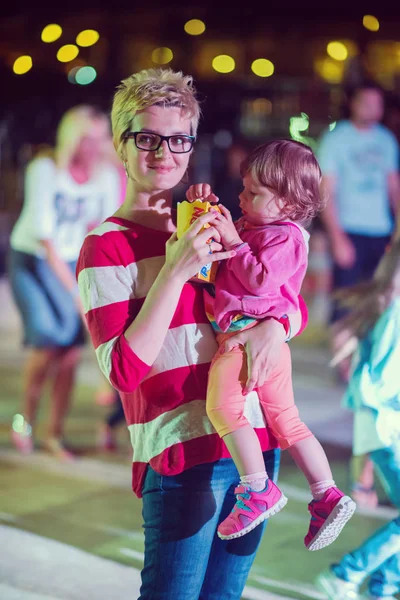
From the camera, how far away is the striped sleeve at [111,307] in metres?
1.80

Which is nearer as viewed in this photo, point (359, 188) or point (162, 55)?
point (359, 188)

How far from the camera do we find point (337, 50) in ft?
81.1

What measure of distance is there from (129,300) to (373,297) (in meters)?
1.64

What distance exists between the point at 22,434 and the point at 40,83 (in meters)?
11.3

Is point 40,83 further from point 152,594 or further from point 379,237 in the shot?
point 152,594

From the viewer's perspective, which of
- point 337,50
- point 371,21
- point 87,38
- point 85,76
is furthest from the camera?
point 337,50

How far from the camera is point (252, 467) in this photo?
1877 millimetres

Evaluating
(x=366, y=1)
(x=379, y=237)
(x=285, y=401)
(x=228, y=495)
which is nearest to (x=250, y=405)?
(x=285, y=401)

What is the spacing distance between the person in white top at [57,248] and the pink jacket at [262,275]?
294cm

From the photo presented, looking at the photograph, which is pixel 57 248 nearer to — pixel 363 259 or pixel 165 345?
pixel 363 259

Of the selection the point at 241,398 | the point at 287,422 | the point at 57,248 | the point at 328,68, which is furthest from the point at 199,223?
the point at 328,68

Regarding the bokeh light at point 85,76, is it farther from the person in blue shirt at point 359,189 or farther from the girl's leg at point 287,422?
the girl's leg at point 287,422

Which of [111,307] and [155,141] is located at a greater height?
[155,141]

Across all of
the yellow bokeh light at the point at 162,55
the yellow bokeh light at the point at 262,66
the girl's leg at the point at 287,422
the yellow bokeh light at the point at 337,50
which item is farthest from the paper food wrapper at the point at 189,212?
the yellow bokeh light at the point at 162,55
